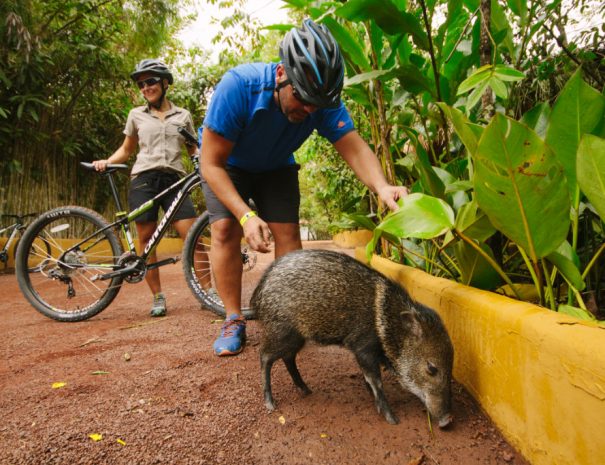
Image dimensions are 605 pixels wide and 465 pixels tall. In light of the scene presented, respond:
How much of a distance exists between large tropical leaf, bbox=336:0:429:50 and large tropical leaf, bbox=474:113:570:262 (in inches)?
37.4

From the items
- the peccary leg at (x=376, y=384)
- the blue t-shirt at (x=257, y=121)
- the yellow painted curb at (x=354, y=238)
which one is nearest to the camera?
the peccary leg at (x=376, y=384)

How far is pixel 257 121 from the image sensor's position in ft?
7.00

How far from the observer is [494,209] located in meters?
1.25

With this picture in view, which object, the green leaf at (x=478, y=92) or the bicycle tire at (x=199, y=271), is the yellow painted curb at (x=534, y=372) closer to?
the green leaf at (x=478, y=92)

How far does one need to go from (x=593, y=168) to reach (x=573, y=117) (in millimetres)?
292

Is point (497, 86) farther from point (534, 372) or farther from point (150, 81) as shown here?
point (150, 81)

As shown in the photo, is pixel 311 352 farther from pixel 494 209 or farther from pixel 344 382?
pixel 494 209

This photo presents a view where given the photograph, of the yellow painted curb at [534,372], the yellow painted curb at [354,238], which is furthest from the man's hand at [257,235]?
the yellow painted curb at [354,238]

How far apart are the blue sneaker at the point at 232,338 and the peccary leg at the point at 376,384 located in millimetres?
857

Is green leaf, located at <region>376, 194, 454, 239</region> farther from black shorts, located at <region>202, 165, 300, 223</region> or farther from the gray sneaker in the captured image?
the gray sneaker

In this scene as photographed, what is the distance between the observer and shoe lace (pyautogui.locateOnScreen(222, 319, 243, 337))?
2.40 meters

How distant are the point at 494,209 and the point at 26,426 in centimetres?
181

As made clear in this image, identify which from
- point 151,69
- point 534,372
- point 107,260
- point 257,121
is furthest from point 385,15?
point 107,260

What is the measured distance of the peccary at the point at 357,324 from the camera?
64.0 inches
